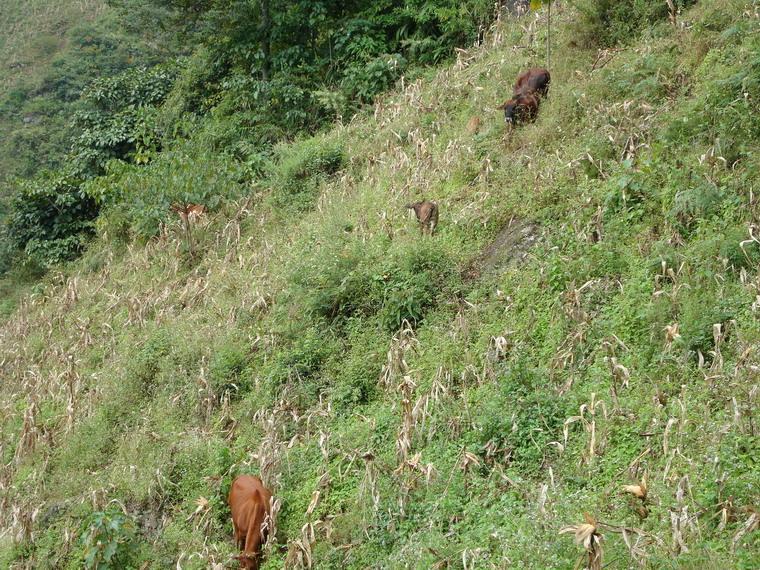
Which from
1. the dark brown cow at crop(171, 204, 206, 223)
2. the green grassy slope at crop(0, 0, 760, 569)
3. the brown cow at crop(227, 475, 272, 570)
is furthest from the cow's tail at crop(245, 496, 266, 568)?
the dark brown cow at crop(171, 204, 206, 223)

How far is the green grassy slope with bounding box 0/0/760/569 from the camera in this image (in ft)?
19.0

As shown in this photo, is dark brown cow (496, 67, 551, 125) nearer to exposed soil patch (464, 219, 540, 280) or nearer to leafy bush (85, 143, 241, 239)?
exposed soil patch (464, 219, 540, 280)

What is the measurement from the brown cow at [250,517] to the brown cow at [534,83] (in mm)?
6462

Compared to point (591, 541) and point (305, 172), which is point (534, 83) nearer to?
point (305, 172)

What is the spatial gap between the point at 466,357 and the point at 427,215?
A: 2729 mm

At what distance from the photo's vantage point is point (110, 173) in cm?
1656

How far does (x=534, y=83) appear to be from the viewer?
11.0 metres

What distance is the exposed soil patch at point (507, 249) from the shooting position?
28.7 feet

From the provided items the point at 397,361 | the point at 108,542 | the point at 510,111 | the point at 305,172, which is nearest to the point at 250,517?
the point at 108,542

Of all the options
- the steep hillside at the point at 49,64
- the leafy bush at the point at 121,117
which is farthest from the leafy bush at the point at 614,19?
the steep hillside at the point at 49,64

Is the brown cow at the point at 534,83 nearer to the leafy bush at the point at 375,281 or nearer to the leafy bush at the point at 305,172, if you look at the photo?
the leafy bush at the point at 375,281

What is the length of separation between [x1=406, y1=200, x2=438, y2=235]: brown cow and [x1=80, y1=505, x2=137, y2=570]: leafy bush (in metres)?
4.72

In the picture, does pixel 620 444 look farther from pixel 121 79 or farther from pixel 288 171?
pixel 121 79

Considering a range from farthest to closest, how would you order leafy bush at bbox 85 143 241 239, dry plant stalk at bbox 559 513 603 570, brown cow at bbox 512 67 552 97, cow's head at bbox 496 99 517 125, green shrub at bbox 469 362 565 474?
leafy bush at bbox 85 143 241 239 < brown cow at bbox 512 67 552 97 < cow's head at bbox 496 99 517 125 < green shrub at bbox 469 362 565 474 < dry plant stalk at bbox 559 513 603 570
